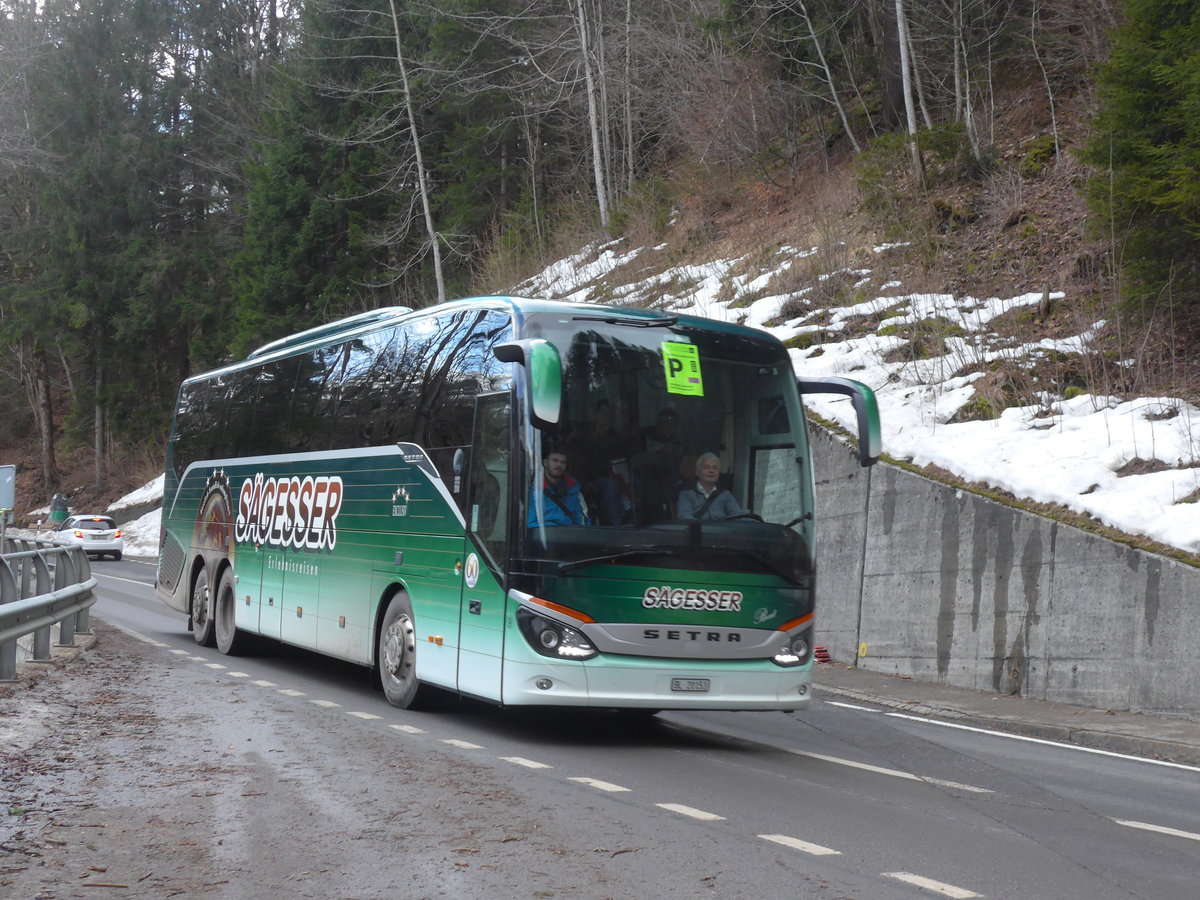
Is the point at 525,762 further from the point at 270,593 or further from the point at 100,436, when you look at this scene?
the point at 100,436

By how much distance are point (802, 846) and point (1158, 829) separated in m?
2.36

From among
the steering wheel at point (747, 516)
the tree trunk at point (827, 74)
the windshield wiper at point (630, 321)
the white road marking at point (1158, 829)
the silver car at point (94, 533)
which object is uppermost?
the tree trunk at point (827, 74)

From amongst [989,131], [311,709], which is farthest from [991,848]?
[989,131]

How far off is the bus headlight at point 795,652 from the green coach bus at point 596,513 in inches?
0.6

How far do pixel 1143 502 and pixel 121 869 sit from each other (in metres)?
10.2

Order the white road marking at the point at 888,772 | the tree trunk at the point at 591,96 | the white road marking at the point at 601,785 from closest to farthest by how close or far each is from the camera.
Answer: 1. the white road marking at the point at 601,785
2. the white road marking at the point at 888,772
3. the tree trunk at the point at 591,96

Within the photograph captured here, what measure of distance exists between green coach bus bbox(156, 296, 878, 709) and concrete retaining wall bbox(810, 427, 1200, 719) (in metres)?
3.32

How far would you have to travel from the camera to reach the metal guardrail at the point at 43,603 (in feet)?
37.0

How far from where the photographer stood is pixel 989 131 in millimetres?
25484

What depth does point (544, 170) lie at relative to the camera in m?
44.0

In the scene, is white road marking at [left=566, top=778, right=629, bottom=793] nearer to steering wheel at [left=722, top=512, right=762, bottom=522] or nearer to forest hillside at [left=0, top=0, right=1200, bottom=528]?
steering wheel at [left=722, top=512, right=762, bottom=522]

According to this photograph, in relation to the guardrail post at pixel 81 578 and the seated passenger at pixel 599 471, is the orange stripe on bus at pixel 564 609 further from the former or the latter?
the guardrail post at pixel 81 578

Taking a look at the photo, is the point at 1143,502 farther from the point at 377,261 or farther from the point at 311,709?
the point at 377,261

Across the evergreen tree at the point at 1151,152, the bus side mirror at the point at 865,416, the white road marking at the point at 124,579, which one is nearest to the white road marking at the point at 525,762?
the bus side mirror at the point at 865,416
